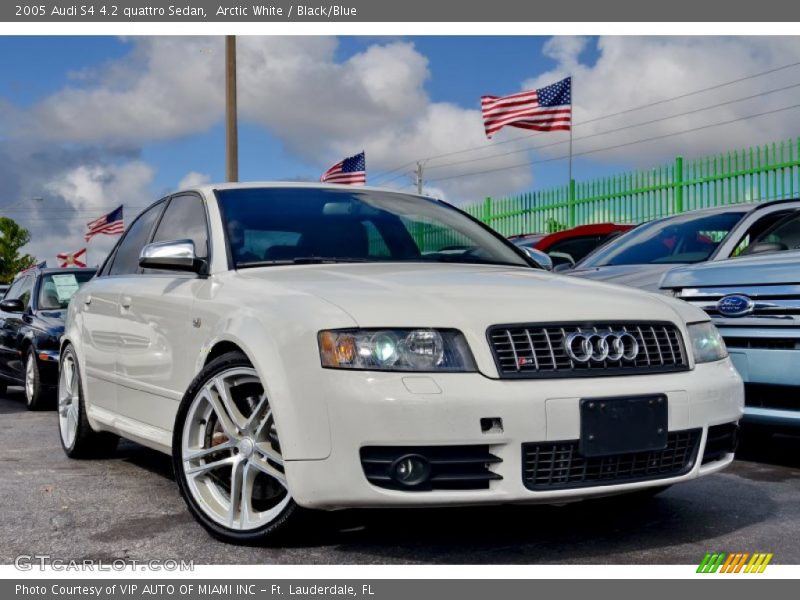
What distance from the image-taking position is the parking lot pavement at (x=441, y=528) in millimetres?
3752

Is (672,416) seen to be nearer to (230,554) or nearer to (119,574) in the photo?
(230,554)

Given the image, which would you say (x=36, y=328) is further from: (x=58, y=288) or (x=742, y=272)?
(x=742, y=272)

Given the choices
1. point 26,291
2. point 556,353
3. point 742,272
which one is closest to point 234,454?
point 556,353

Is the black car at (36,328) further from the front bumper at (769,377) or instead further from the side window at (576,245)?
the front bumper at (769,377)

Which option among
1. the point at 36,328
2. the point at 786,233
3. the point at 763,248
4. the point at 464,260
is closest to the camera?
the point at 464,260

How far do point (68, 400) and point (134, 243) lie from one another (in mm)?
1111

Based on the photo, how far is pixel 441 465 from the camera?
11.4ft

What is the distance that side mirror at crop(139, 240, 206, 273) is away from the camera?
4.47 m

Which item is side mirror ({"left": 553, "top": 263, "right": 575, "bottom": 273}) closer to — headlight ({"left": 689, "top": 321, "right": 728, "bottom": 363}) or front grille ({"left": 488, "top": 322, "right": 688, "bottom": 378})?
headlight ({"left": 689, "top": 321, "right": 728, "bottom": 363})

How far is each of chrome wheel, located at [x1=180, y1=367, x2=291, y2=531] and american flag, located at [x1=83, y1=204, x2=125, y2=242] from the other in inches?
1036

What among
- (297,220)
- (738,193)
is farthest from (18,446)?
(738,193)

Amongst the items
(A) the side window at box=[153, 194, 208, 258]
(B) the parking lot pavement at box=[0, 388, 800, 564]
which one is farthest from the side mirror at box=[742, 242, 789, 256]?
(A) the side window at box=[153, 194, 208, 258]

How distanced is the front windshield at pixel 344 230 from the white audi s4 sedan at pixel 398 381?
0.05ft

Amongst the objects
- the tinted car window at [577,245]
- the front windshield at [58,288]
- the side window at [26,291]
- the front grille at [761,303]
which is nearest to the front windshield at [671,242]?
the front grille at [761,303]
